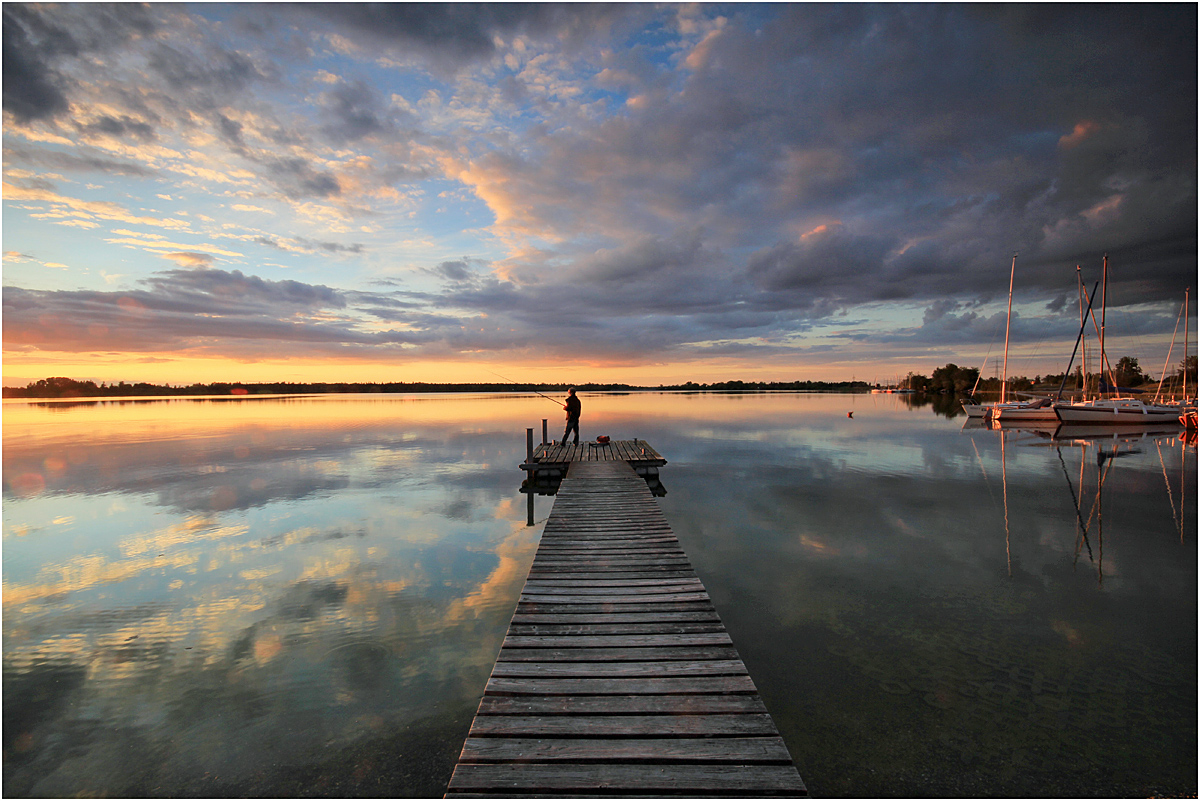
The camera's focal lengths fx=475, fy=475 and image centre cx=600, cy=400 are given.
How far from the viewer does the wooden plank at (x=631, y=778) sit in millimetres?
3316

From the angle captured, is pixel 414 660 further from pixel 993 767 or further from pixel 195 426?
pixel 195 426

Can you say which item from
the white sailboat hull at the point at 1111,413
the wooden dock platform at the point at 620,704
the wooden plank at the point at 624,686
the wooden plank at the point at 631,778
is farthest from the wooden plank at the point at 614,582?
the white sailboat hull at the point at 1111,413

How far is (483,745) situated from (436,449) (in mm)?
25726

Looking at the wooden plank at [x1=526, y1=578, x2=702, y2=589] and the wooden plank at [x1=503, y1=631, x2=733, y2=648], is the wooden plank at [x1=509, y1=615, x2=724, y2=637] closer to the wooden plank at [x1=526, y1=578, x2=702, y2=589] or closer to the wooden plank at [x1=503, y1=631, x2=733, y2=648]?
the wooden plank at [x1=503, y1=631, x2=733, y2=648]

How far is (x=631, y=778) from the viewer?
3.39 m

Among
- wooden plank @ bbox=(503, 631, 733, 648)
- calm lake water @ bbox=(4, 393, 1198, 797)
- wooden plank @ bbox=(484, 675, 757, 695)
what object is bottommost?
calm lake water @ bbox=(4, 393, 1198, 797)

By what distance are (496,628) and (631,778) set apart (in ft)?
15.1

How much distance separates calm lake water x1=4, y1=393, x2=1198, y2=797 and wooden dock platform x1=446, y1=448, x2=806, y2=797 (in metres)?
1.18

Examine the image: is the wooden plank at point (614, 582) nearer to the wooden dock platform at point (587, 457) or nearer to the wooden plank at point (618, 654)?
the wooden plank at point (618, 654)

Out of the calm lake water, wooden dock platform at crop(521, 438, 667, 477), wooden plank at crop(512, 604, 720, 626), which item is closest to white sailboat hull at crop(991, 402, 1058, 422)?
the calm lake water

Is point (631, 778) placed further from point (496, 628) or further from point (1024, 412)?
point (1024, 412)

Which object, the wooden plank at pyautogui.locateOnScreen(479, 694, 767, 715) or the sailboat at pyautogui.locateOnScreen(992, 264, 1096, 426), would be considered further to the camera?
the sailboat at pyautogui.locateOnScreen(992, 264, 1096, 426)

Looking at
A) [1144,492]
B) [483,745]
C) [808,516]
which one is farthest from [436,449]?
[1144,492]

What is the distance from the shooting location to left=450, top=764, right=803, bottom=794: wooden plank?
131 inches
